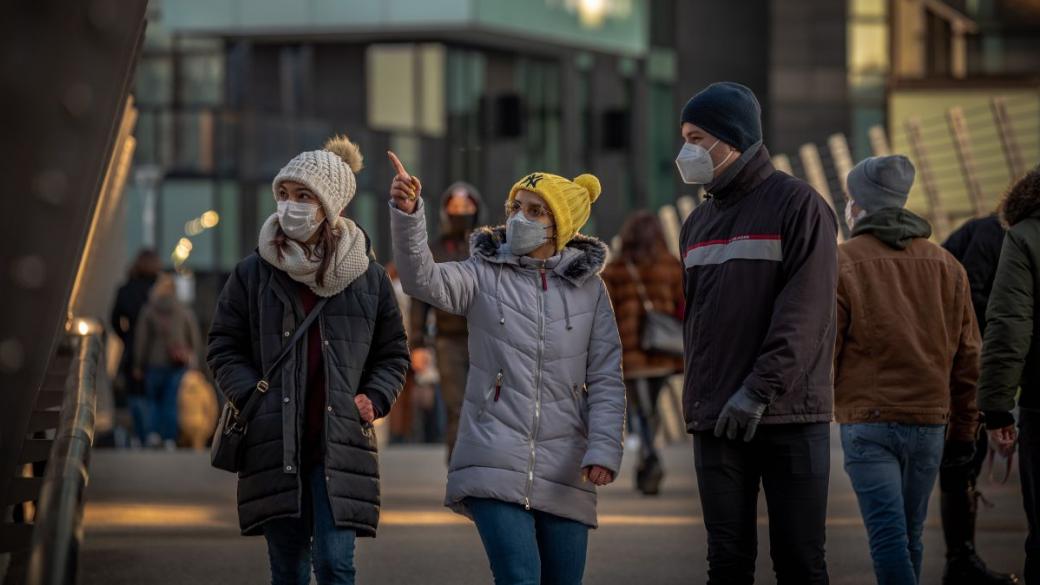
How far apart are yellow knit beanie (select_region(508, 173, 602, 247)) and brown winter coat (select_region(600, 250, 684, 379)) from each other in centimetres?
697

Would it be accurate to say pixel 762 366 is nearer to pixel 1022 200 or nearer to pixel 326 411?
pixel 326 411

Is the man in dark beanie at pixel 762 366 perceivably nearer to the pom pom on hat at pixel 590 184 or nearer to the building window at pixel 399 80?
the pom pom on hat at pixel 590 184

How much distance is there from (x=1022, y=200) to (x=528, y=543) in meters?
2.35

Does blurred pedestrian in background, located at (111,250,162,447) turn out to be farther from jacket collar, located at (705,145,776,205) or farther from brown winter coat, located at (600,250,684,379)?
jacket collar, located at (705,145,776,205)

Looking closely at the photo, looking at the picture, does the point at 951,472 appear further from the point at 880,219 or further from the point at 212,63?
the point at 212,63

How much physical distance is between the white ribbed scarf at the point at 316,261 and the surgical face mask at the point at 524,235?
482mm

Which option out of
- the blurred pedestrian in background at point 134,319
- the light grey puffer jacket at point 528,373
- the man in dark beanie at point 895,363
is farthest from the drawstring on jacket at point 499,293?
the blurred pedestrian in background at point 134,319

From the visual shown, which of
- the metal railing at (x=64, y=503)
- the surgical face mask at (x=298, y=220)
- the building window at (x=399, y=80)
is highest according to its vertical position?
the building window at (x=399, y=80)

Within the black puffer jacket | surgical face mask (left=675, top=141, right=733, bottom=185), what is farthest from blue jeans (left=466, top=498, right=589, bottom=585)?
surgical face mask (left=675, top=141, right=733, bottom=185)

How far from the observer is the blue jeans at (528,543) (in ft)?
21.7

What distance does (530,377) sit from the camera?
6.79 metres

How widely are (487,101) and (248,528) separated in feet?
157

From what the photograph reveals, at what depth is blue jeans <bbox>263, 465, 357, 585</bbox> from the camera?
22.5 ft

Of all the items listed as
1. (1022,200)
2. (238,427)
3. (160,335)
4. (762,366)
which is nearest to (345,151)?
(238,427)
